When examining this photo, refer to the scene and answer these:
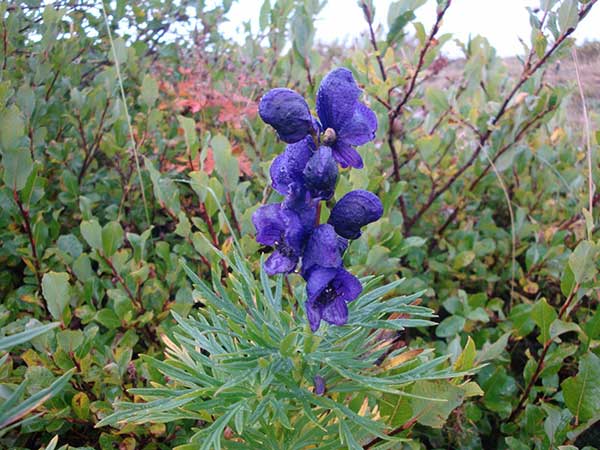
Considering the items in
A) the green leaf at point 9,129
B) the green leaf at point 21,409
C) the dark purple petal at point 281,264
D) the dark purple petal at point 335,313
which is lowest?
the dark purple petal at point 335,313

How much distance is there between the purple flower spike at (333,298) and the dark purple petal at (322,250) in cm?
2

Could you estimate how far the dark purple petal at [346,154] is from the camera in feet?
3.81

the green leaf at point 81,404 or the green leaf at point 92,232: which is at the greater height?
the green leaf at point 92,232

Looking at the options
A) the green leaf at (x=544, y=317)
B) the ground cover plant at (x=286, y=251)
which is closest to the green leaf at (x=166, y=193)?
the ground cover plant at (x=286, y=251)

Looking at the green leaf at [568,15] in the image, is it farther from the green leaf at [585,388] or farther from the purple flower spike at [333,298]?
the purple flower spike at [333,298]

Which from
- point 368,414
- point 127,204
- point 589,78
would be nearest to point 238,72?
point 127,204

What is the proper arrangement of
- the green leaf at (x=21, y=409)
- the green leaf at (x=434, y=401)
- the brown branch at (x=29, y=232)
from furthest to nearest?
the brown branch at (x=29, y=232)
the green leaf at (x=434, y=401)
the green leaf at (x=21, y=409)

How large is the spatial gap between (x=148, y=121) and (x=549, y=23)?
1.77 m

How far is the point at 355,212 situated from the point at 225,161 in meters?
0.89

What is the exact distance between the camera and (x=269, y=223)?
1188 millimetres

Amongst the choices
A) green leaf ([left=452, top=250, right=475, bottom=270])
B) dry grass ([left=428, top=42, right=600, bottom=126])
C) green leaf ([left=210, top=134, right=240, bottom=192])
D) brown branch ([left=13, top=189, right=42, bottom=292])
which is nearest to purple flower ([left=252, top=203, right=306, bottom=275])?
green leaf ([left=210, top=134, right=240, bottom=192])

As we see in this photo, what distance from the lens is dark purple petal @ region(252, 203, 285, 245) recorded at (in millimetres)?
1186

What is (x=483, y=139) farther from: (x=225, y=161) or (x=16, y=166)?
(x=16, y=166)

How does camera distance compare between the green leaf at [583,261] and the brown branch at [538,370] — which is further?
the brown branch at [538,370]
